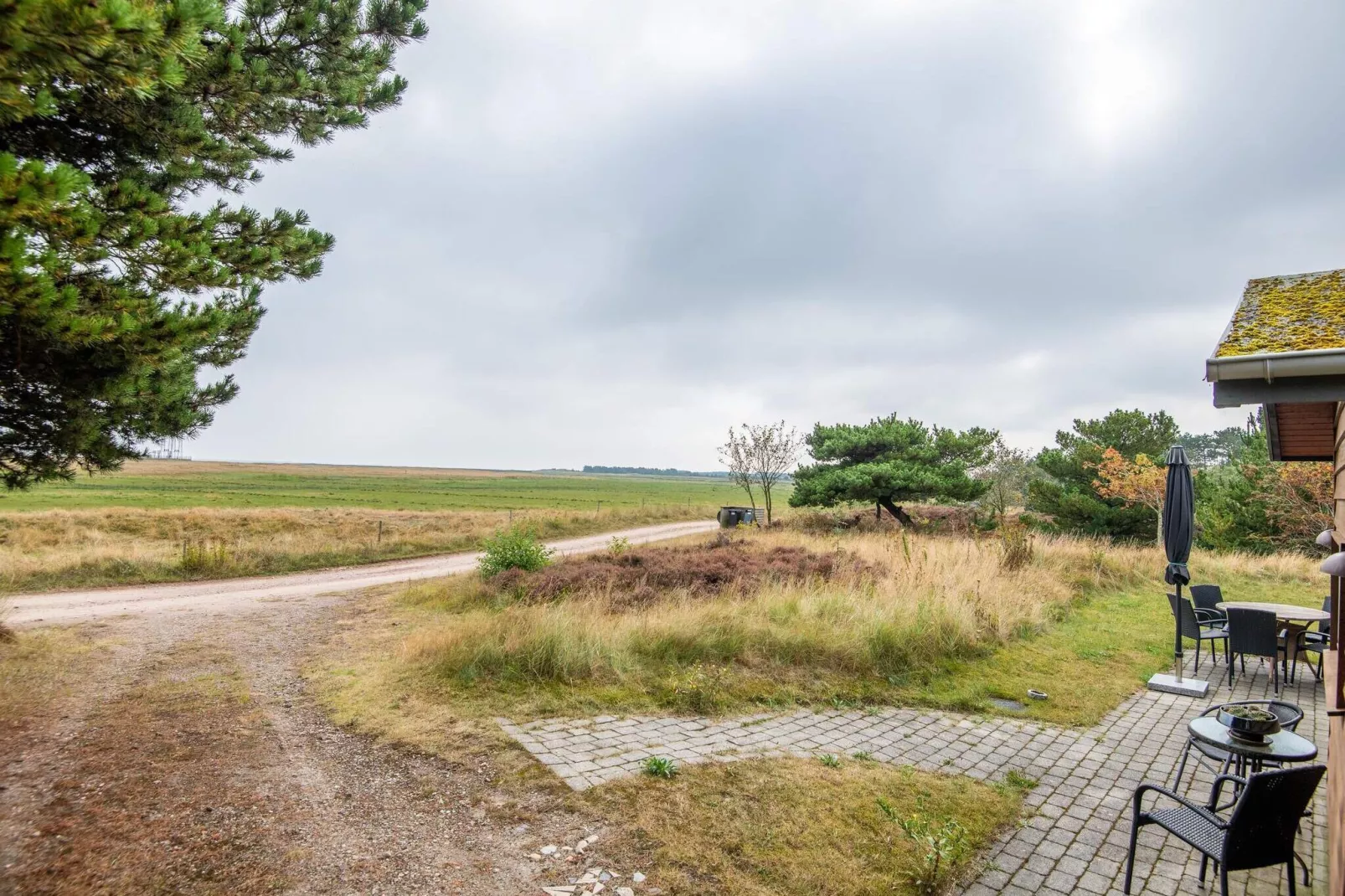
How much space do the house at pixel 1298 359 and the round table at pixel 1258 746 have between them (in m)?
0.21

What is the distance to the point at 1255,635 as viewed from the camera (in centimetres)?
786

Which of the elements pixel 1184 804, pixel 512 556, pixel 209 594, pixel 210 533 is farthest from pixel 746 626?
pixel 210 533

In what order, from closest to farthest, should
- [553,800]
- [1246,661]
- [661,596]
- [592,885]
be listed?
1. [592,885]
2. [553,800]
3. [1246,661]
4. [661,596]

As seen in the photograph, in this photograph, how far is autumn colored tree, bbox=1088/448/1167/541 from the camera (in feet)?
72.9

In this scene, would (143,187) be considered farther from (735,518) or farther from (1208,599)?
(735,518)

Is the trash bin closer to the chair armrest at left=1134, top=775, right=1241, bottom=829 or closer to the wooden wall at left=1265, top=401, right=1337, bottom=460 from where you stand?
the wooden wall at left=1265, top=401, right=1337, bottom=460

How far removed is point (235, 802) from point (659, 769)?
292cm

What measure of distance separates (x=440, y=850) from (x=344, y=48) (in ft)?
20.4

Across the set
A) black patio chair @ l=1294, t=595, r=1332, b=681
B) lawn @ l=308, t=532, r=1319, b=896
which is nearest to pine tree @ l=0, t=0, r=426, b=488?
lawn @ l=308, t=532, r=1319, b=896

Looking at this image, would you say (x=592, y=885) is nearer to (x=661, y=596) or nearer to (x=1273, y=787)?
(x=1273, y=787)

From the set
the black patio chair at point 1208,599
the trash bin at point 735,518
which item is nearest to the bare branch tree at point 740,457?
the trash bin at point 735,518

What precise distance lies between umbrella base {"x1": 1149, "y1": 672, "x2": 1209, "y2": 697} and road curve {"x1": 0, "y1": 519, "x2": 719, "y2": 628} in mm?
13627

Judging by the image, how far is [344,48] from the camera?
546 centimetres

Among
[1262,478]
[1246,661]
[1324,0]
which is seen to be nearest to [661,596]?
[1246,661]
